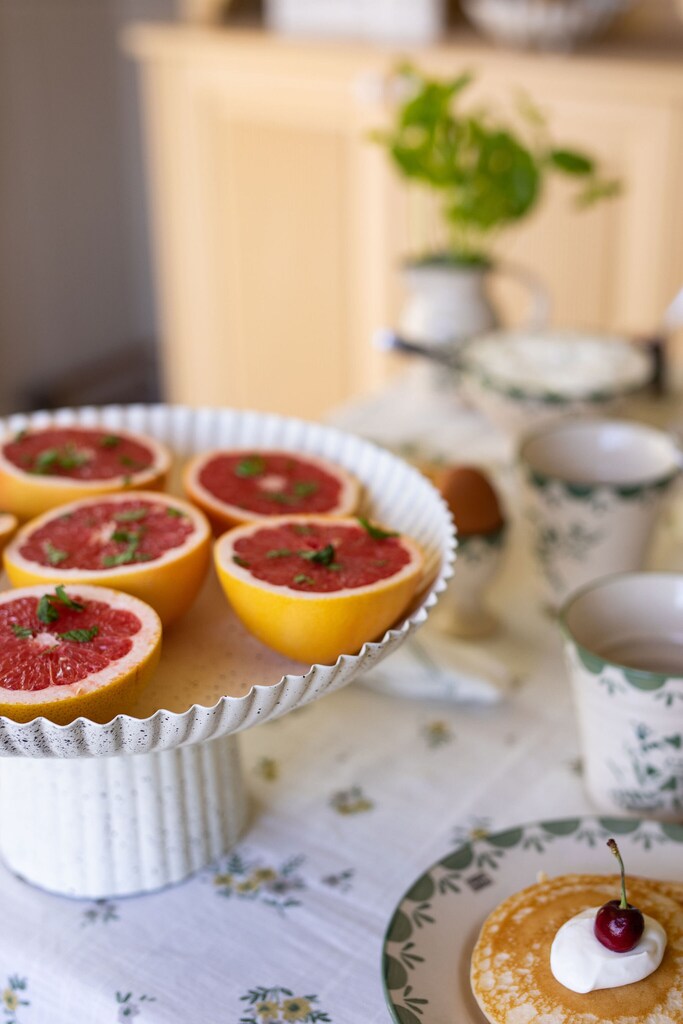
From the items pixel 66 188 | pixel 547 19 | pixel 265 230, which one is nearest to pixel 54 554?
pixel 547 19

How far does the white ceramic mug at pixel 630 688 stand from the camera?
68 centimetres

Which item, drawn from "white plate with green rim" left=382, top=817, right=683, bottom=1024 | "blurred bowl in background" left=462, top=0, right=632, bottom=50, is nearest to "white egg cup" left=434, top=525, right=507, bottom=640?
"white plate with green rim" left=382, top=817, right=683, bottom=1024

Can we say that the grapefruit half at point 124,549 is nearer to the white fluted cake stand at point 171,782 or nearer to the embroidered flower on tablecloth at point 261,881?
the white fluted cake stand at point 171,782

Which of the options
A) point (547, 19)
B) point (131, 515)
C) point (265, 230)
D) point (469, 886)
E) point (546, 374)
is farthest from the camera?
point (265, 230)

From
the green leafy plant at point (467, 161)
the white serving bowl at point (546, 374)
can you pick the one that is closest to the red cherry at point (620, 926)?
the white serving bowl at point (546, 374)

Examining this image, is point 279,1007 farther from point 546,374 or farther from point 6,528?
point 546,374

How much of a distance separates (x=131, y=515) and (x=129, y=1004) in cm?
30

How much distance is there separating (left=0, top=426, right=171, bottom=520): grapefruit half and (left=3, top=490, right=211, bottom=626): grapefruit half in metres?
0.02

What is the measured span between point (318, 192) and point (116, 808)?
6.99 ft

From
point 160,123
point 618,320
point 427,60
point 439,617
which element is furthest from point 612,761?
point 160,123

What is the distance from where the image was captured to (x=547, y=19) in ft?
7.06

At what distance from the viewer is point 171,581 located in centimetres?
69

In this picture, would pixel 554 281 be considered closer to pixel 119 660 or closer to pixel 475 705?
pixel 475 705

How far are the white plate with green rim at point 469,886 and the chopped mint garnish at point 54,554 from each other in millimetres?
286
